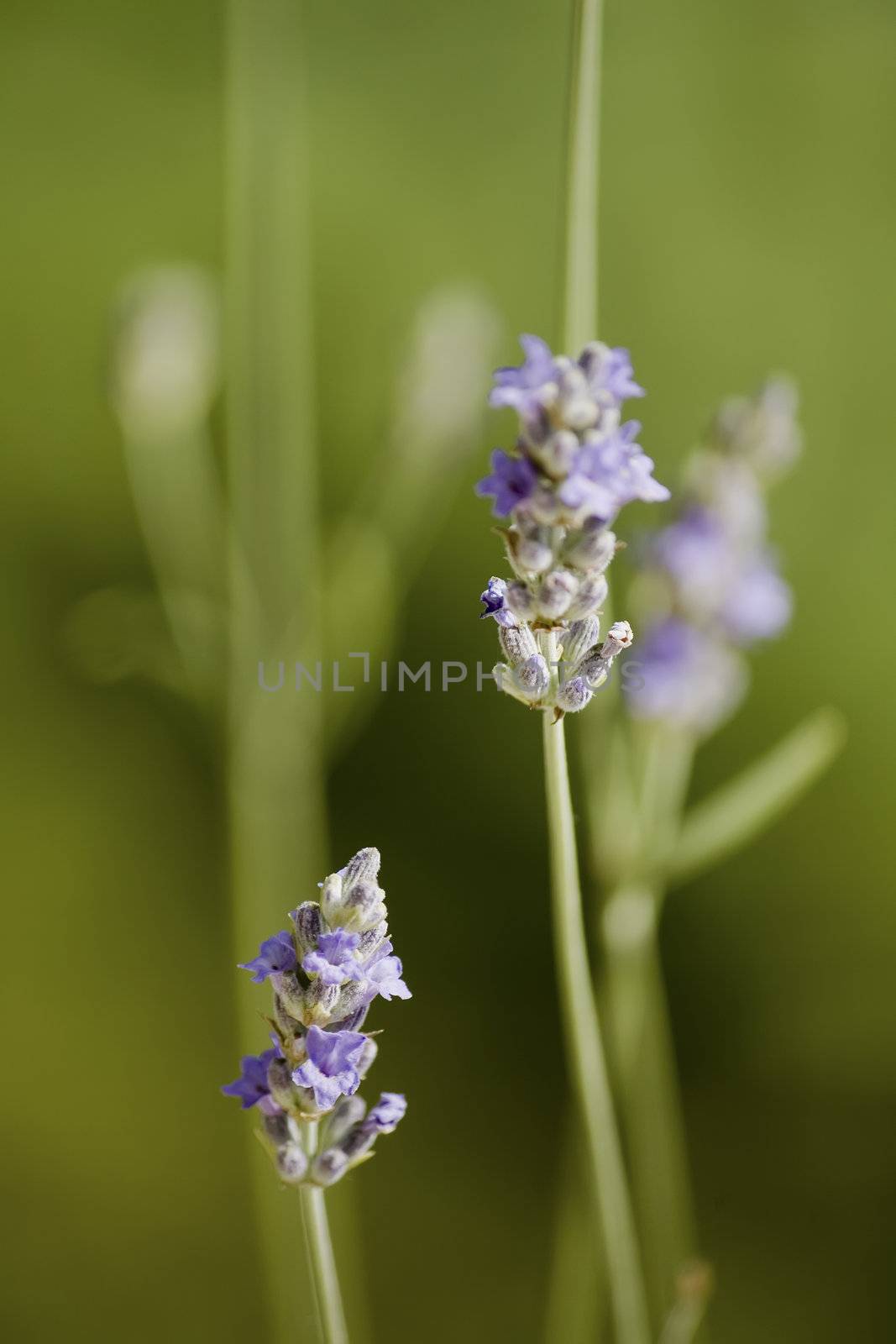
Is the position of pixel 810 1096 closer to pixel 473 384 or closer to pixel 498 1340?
pixel 498 1340

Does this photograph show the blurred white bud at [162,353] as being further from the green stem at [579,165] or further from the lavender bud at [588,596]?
the lavender bud at [588,596]

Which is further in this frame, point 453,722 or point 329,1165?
point 453,722

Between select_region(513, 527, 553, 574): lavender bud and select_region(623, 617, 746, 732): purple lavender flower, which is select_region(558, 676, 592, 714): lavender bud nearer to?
select_region(513, 527, 553, 574): lavender bud

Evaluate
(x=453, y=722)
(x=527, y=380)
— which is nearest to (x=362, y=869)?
(x=527, y=380)

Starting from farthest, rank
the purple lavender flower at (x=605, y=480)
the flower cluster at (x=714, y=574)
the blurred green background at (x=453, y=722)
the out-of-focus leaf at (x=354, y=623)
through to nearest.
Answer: the blurred green background at (x=453, y=722) < the out-of-focus leaf at (x=354, y=623) < the flower cluster at (x=714, y=574) < the purple lavender flower at (x=605, y=480)

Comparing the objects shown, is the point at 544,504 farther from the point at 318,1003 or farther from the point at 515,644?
the point at 318,1003

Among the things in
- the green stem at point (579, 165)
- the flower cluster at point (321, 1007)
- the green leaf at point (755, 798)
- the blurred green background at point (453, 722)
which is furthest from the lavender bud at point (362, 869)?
the blurred green background at point (453, 722)

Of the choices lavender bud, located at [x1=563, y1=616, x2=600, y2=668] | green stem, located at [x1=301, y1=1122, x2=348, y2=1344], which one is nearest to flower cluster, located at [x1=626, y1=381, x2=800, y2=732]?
lavender bud, located at [x1=563, y1=616, x2=600, y2=668]

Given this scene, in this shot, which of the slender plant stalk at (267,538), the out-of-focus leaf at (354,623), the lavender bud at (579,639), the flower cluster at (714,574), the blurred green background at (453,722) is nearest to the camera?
the lavender bud at (579,639)

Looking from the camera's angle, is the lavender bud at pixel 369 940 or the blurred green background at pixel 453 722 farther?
the blurred green background at pixel 453 722
